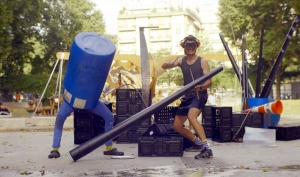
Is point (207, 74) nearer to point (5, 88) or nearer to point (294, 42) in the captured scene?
point (294, 42)

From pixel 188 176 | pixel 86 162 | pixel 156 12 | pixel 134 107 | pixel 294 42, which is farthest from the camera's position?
pixel 156 12

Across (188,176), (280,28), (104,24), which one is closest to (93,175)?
(188,176)

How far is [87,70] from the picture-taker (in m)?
7.79

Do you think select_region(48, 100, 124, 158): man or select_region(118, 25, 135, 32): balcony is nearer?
select_region(48, 100, 124, 158): man

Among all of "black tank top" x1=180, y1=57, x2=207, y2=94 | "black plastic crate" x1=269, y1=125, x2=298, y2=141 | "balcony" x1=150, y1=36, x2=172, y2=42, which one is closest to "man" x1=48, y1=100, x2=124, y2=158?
"black tank top" x1=180, y1=57, x2=207, y2=94

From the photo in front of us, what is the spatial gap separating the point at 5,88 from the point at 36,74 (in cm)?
341

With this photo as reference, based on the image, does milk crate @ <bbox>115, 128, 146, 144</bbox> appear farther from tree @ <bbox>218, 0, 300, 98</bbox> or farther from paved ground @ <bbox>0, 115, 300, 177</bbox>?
tree @ <bbox>218, 0, 300, 98</bbox>

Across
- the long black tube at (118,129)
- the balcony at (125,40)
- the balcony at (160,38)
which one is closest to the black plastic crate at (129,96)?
the long black tube at (118,129)

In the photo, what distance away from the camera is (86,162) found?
7.93 m

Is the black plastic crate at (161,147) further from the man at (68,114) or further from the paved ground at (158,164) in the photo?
the man at (68,114)

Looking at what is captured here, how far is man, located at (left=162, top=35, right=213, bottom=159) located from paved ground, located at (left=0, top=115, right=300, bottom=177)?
1.15ft

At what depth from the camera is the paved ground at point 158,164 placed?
667cm

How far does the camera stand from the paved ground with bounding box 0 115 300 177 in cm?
667

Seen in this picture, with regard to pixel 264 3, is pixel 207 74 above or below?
below
